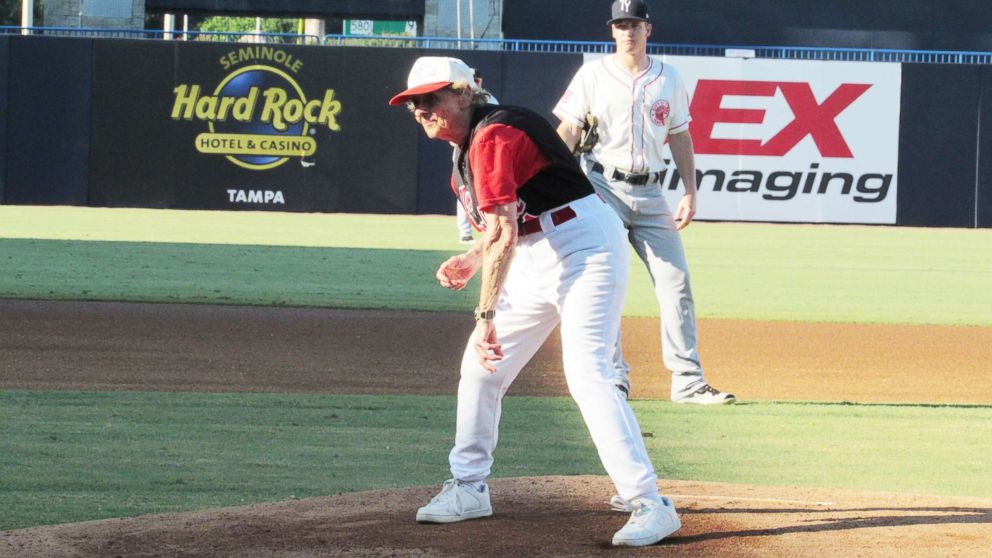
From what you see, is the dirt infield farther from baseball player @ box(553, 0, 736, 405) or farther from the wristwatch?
baseball player @ box(553, 0, 736, 405)

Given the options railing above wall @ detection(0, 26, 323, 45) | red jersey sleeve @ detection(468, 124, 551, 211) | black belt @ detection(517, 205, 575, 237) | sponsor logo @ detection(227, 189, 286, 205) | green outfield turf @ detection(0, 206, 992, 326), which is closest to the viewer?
red jersey sleeve @ detection(468, 124, 551, 211)

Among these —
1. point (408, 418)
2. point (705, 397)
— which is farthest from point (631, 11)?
point (408, 418)

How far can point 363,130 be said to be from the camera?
23.2 m

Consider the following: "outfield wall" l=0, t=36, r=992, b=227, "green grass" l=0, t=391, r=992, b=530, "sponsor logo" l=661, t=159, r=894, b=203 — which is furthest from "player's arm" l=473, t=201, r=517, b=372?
"sponsor logo" l=661, t=159, r=894, b=203

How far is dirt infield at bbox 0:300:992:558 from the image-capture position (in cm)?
460

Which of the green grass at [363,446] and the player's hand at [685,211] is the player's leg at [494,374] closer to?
the green grass at [363,446]

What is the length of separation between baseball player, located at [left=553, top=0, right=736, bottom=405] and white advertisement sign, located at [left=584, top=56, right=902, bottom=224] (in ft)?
51.3

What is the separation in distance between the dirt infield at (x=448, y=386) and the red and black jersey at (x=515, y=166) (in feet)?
3.53

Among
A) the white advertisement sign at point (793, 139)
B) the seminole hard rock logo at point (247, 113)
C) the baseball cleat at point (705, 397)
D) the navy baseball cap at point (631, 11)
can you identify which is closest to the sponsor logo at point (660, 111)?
the navy baseball cap at point (631, 11)

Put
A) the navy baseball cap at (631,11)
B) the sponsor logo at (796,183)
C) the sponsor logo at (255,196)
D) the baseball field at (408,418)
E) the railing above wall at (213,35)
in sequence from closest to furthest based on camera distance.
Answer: the baseball field at (408,418) → the navy baseball cap at (631,11) → the sponsor logo at (796,183) → the sponsor logo at (255,196) → the railing above wall at (213,35)

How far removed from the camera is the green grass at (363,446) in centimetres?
555

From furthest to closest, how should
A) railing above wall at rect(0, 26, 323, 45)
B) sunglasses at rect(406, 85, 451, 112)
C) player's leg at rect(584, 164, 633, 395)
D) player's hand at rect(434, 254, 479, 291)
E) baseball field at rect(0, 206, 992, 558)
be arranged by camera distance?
railing above wall at rect(0, 26, 323, 45), player's leg at rect(584, 164, 633, 395), baseball field at rect(0, 206, 992, 558), player's hand at rect(434, 254, 479, 291), sunglasses at rect(406, 85, 451, 112)

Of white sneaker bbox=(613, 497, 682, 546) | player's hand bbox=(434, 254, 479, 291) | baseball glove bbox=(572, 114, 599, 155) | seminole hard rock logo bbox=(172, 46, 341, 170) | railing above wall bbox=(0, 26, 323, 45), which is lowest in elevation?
white sneaker bbox=(613, 497, 682, 546)

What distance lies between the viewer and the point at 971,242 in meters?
20.8
